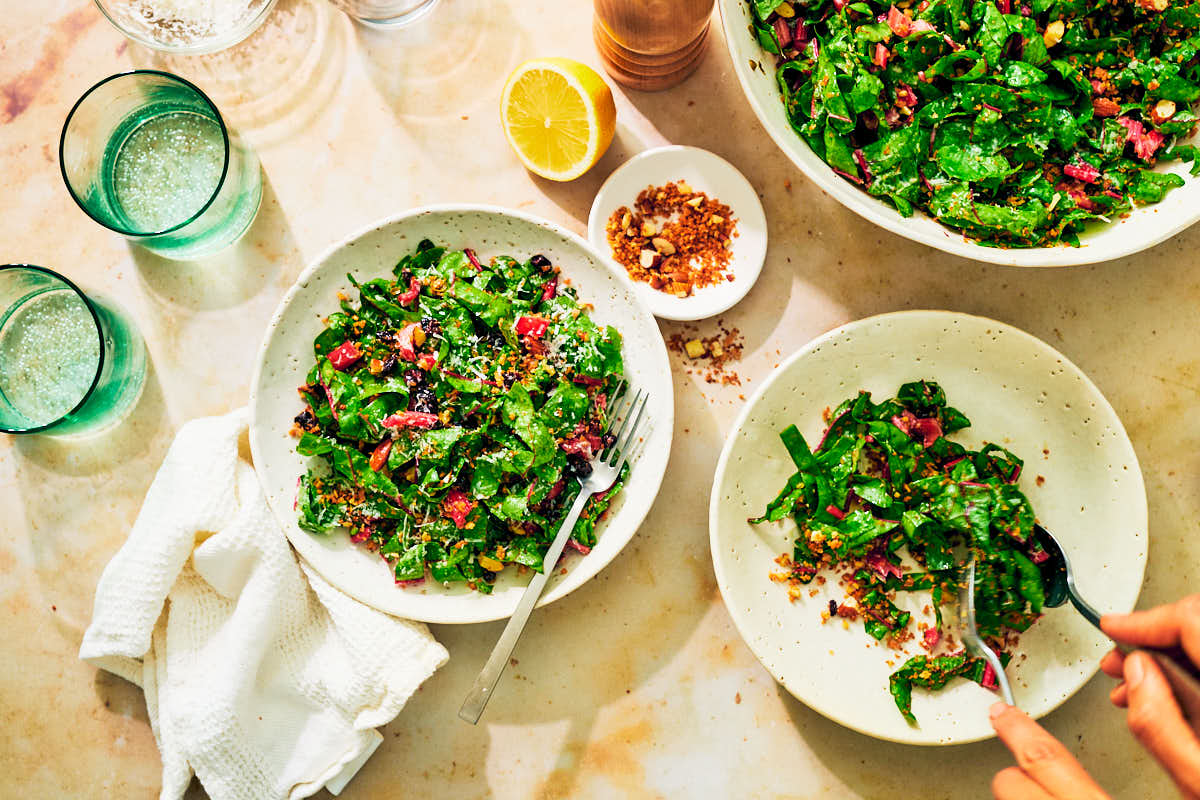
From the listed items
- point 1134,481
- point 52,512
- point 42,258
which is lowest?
point 52,512

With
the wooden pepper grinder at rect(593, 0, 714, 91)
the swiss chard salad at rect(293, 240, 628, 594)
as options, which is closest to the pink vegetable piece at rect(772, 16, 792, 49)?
the wooden pepper grinder at rect(593, 0, 714, 91)

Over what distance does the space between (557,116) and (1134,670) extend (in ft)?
5.08

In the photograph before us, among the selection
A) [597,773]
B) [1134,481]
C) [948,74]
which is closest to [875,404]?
[1134,481]

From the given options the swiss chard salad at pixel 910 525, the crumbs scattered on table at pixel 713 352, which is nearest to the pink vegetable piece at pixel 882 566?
the swiss chard salad at pixel 910 525

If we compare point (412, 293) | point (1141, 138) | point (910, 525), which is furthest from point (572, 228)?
point (1141, 138)

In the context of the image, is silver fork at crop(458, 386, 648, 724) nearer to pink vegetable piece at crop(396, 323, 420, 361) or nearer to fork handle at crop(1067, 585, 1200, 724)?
pink vegetable piece at crop(396, 323, 420, 361)

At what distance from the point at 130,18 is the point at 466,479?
150 centimetres

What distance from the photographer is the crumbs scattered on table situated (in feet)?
6.85

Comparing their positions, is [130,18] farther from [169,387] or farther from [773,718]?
[773,718]

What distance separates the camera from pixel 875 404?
2035 mm

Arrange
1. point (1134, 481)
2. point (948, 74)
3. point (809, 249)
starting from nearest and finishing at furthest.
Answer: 1. point (948, 74)
2. point (1134, 481)
3. point (809, 249)

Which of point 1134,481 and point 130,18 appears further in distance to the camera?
point 130,18

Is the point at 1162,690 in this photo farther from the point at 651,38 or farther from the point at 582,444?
the point at 651,38

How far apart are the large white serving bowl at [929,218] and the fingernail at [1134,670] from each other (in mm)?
848
